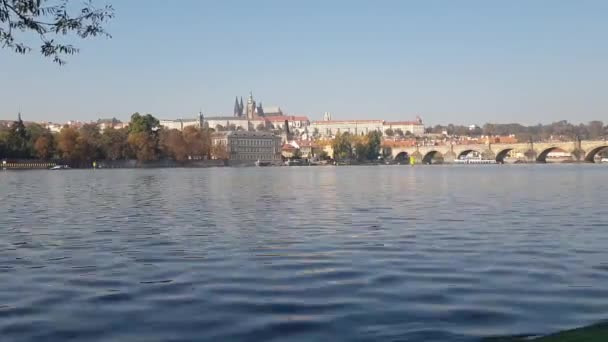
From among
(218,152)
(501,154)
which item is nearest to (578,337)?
(218,152)

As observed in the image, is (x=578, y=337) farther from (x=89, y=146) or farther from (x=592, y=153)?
(x=592, y=153)

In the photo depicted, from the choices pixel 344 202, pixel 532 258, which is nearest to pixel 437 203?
pixel 344 202

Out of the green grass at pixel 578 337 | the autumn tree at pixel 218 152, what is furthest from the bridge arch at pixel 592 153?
the green grass at pixel 578 337

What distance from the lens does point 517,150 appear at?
16275 cm

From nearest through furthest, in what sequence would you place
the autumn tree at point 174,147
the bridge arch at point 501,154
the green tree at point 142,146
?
the green tree at point 142,146 < the autumn tree at point 174,147 < the bridge arch at point 501,154

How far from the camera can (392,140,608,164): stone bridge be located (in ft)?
468

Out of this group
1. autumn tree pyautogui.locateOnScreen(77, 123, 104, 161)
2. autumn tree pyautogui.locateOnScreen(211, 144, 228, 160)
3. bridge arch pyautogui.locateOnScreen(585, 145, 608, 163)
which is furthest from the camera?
autumn tree pyautogui.locateOnScreen(211, 144, 228, 160)

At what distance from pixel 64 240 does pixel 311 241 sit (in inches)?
235

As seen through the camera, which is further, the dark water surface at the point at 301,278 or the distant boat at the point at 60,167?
the distant boat at the point at 60,167

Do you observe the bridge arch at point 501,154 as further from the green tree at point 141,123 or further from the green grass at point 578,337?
the green grass at point 578,337

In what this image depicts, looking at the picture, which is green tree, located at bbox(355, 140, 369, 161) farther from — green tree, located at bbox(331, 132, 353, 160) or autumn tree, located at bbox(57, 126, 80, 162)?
autumn tree, located at bbox(57, 126, 80, 162)

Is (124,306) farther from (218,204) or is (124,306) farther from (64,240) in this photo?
(218,204)

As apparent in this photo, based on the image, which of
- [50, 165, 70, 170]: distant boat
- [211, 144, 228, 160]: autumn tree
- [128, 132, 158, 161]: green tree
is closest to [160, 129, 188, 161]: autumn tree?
[128, 132, 158, 161]: green tree

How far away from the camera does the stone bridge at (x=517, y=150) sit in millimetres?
142500
